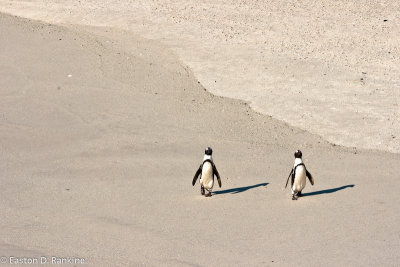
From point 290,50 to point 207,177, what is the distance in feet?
30.2

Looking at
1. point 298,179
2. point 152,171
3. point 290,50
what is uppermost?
point 290,50

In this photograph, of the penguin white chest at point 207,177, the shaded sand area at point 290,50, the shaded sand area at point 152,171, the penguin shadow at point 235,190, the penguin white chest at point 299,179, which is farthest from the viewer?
the shaded sand area at point 290,50

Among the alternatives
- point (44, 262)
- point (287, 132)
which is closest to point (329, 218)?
point (44, 262)

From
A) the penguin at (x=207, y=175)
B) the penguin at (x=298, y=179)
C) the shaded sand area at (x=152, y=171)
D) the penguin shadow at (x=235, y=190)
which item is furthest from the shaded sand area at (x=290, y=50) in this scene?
the penguin at (x=207, y=175)

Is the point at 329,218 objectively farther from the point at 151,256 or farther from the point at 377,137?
the point at 377,137

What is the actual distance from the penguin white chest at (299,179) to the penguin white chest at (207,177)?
116cm

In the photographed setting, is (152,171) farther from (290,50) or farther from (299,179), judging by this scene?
(290,50)

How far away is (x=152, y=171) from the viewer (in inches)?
500

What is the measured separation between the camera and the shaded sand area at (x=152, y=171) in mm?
9195

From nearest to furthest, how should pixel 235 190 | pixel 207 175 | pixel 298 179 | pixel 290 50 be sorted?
pixel 298 179
pixel 207 175
pixel 235 190
pixel 290 50

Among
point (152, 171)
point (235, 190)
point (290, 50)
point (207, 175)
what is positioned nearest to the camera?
point (207, 175)

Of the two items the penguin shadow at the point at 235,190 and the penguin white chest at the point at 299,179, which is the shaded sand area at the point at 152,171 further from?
the penguin white chest at the point at 299,179

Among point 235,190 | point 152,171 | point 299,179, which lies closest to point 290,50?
point 152,171

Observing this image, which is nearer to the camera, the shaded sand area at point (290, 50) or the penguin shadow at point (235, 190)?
the penguin shadow at point (235, 190)
